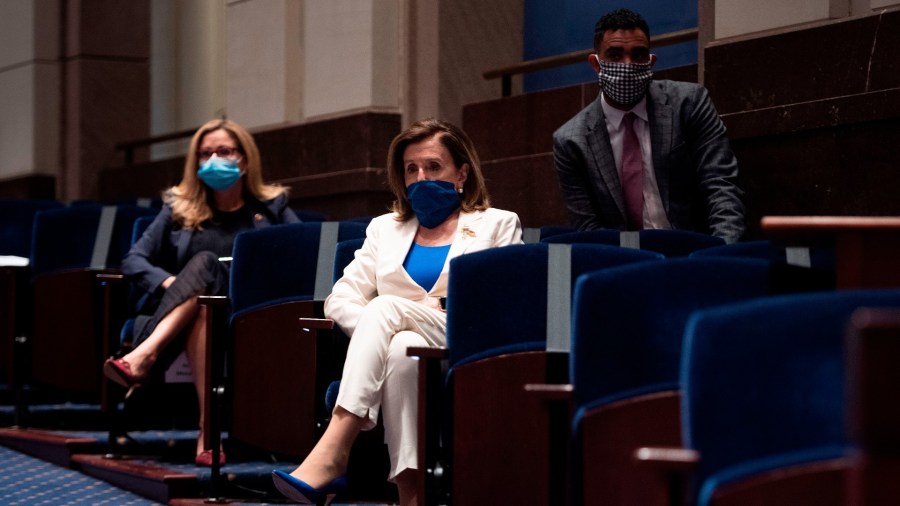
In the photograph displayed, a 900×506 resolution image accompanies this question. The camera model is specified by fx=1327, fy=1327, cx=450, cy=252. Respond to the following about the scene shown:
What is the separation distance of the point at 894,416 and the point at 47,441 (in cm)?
340

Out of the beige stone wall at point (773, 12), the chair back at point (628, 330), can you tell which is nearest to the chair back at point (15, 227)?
the beige stone wall at point (773, 12)

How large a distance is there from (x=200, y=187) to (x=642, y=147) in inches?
56.6

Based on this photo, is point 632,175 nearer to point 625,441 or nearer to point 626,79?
point 626,79

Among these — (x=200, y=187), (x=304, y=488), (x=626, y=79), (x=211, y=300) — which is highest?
(x=626, y=79)

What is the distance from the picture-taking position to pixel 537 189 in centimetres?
459

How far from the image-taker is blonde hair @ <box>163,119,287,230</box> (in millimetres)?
4090

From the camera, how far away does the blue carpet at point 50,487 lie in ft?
11.4

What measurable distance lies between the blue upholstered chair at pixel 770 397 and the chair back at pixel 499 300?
1.04 m

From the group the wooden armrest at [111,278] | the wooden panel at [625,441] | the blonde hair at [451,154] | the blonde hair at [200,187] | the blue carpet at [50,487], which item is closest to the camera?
the wooden panel at [625,441]

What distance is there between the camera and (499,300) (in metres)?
2.48

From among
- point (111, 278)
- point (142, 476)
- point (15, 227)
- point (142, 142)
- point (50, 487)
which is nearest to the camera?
point (142, 476)

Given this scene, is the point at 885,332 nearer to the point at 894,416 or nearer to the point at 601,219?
the point at 894,416

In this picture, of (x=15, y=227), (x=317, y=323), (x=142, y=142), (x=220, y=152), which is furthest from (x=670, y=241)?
(x=142, y=142)

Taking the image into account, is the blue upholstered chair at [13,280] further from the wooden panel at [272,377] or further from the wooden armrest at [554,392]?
the wooden armrest at [554,392]
